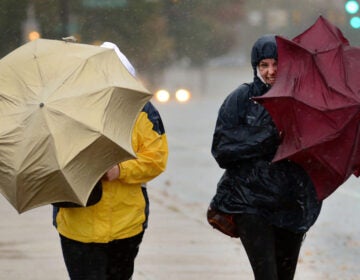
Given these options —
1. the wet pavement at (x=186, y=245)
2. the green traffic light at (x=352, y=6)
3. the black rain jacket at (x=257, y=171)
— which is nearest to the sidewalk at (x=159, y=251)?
the wet pavement at (x=186, y=245)

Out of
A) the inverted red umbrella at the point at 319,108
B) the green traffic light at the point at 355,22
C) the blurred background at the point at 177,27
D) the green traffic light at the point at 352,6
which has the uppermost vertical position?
the inverted red umbrella at the point at 319,108

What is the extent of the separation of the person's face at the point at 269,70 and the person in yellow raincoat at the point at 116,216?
2.20ft

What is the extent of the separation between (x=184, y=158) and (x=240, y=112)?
1274 cm

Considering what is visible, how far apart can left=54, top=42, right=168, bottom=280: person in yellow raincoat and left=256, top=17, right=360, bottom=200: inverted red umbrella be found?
2.35ft

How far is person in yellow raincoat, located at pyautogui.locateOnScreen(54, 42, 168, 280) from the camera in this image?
5.80 m

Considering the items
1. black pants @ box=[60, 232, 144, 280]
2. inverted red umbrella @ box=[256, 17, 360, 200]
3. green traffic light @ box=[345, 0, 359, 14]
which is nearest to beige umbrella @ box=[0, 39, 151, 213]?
black pants @ box=[60, 232, 144, 280]

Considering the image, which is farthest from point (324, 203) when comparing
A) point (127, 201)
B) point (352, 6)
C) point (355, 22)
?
point (127, 201)

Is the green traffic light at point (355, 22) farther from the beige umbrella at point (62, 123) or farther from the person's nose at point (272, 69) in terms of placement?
the beige umbrella at point (62, 123)

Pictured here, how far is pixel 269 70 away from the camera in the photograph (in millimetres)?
6059

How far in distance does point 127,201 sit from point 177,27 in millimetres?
24081

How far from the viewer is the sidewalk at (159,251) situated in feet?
28.1

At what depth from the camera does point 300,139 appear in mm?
5637

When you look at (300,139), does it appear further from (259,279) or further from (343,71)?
(259,279)

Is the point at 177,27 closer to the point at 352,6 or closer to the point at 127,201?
the point at 352,6
